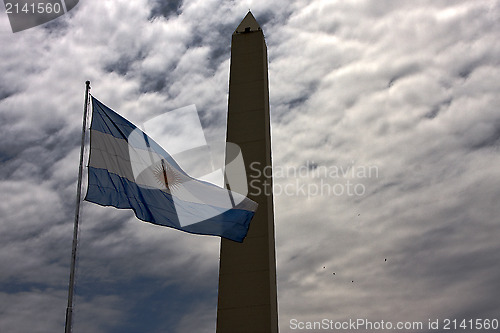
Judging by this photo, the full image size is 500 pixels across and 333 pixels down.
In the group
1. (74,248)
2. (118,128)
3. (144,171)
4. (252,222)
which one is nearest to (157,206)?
(144,171)

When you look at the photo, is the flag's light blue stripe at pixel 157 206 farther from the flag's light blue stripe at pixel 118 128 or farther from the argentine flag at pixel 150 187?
the flag's light blue stripe at pixel 118 128

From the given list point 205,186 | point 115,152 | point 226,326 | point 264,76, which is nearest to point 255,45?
point 264,76

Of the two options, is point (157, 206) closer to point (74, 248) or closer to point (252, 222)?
point (74, 248)

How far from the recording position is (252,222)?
1638 centimetres

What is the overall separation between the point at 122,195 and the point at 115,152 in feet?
4.07

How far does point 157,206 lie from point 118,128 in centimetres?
215

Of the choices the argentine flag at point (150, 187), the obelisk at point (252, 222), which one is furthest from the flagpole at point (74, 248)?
the obelisk at point (252, 222)

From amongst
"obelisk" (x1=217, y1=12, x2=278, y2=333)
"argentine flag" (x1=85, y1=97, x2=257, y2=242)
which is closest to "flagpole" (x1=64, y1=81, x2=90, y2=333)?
"argentine flag" (x1=85, y1=97, x2=257, y2=242)

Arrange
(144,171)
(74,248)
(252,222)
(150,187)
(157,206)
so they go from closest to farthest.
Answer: (74,248) < (157,206) < (150,187) < (144,171) < (252,222)

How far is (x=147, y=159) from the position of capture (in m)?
14.7

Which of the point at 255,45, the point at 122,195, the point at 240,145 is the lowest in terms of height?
the point at 122,195

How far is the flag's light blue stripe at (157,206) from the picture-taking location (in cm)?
1288

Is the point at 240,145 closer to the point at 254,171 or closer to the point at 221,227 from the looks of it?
the point at 254,171

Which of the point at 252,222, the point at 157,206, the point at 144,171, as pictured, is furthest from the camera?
the point at 252,222
